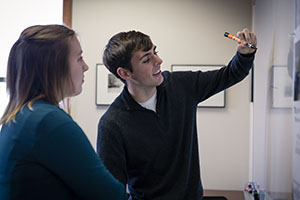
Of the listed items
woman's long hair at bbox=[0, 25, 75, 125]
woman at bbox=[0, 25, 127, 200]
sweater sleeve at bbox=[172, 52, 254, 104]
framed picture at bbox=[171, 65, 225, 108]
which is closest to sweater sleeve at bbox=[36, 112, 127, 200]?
woman at bbox=[0, 25, 127, 200]

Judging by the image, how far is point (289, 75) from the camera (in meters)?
1.43

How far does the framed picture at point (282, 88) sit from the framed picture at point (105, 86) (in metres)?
1.44

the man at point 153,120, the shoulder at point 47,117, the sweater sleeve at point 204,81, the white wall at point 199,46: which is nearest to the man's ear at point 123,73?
the man at point 153,120

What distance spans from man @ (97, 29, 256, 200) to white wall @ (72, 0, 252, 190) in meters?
1.45

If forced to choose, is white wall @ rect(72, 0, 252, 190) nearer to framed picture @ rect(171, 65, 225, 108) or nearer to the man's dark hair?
framed picture @ rect(171, 65, 225, 108)

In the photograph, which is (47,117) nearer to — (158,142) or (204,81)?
(158,142)

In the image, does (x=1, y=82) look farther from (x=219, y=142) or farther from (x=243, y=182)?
(x=243, y=182)

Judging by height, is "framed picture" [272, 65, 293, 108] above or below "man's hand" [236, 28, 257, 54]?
below

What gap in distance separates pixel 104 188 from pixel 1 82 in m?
2.47

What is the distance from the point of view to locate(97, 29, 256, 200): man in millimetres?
1176

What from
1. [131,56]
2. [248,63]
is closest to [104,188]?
[131,56]

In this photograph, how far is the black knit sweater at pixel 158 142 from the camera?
117cm

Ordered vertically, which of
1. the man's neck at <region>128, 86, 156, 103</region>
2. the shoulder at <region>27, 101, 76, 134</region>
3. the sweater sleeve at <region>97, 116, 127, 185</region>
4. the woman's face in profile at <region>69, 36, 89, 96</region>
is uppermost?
the woman's face in profile at <region>69, 36, 89, 96</region>

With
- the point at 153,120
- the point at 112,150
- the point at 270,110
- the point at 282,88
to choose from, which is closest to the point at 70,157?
the point at 112,150
